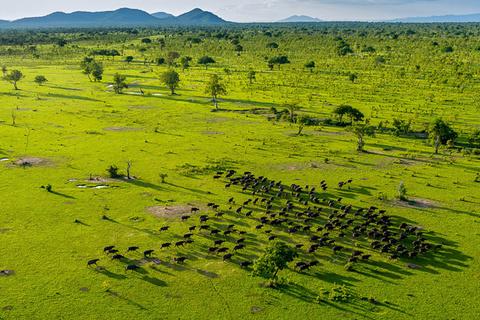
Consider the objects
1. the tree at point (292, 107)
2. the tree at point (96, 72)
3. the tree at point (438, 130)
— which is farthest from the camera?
the tree at point (96, 72)

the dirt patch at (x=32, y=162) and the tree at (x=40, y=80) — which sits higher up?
the tree at (x=40, y=80)

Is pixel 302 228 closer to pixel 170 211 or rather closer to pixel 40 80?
pixel 170 211

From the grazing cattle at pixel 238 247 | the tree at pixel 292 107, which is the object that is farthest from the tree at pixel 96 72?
the grazing cattle at pixel 238 247

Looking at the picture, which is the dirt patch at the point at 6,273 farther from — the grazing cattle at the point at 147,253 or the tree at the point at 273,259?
the tree at the point at 273,259

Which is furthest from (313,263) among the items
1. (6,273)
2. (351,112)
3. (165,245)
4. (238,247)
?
(351,112)

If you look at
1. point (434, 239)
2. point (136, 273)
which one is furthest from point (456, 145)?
point (136, 273)
